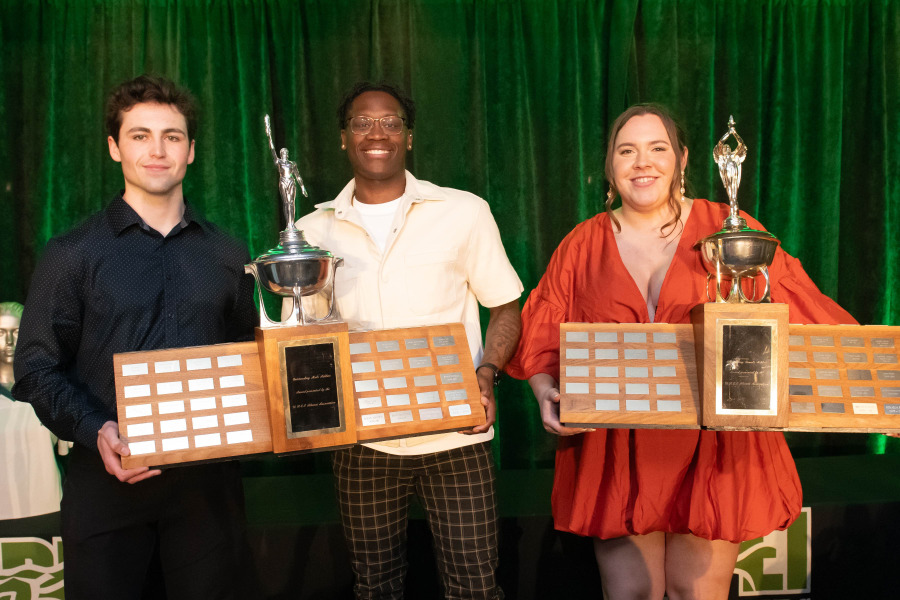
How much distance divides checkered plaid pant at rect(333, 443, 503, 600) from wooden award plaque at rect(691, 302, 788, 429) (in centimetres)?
65

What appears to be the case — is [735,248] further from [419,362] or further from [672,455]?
[419,362]

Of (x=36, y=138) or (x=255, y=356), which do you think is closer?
(x=255, y=356)

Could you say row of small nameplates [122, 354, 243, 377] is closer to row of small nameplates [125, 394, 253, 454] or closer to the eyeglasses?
row of small nameplates [125, 394, 253, 454]

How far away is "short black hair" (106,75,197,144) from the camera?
159 centimetres

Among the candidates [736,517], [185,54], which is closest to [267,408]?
[736,517]

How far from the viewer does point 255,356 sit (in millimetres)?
1498

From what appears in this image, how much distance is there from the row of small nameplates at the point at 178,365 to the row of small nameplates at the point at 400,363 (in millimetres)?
248

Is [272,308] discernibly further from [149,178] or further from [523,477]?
[149,178]

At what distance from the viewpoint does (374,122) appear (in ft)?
6.15

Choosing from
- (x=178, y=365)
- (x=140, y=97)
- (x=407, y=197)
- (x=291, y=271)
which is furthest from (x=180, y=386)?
(x=407, y=197)

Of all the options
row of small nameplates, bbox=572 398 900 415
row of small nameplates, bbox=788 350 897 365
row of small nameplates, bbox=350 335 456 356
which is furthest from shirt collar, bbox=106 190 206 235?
row of small nameplates, bbox=788 350 897 365

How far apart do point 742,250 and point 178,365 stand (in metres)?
1.15

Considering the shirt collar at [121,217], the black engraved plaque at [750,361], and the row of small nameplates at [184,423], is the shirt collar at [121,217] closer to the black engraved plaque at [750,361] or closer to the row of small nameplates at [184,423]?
the row of small nameplates at [184,423]

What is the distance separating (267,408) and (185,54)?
86.8 inches
